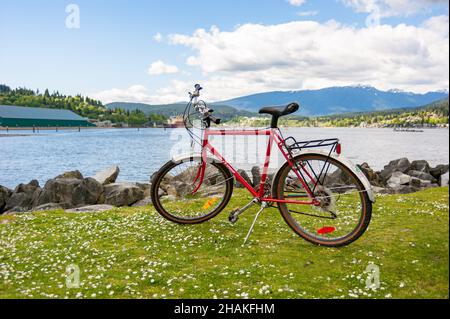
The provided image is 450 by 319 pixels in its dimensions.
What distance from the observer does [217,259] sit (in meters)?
6.36

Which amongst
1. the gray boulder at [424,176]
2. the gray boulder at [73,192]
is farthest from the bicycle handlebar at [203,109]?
the gray boulder at [424,176]

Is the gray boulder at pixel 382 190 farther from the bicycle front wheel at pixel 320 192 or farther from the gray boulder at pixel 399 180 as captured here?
the bicycle front wheel at pixel 320 192

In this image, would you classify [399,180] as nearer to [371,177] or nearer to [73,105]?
[371,177]

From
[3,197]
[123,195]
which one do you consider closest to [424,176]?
[123,195]

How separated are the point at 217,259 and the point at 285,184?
2012mm

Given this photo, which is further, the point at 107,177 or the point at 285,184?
the point at 107,177

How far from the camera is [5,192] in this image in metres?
20.6

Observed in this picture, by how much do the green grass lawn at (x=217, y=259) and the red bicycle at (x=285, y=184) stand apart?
37 cm

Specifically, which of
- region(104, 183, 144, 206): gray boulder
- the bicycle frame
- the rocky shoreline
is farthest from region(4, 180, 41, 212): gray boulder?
the bicycle frame

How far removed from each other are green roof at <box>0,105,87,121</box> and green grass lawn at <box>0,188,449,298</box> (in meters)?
112

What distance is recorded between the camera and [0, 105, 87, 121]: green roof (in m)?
109

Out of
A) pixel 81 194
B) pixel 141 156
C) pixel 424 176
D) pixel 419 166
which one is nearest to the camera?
pixel 81 194
